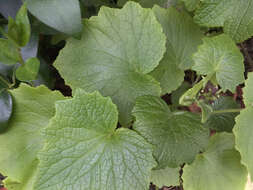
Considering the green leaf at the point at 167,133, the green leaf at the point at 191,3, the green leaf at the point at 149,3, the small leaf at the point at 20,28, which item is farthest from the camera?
the green leaf at the point at 149,3

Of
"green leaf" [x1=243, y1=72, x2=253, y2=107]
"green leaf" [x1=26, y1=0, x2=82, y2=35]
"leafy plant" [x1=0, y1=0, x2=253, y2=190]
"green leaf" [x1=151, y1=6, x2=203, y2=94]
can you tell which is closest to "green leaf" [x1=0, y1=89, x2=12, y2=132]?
"leafy plant" [x1=0, y1=0, x2=253, y2=190]

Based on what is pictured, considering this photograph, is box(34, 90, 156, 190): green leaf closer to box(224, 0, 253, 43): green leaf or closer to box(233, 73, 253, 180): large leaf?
box(233, 73, 253, 180): large leaf

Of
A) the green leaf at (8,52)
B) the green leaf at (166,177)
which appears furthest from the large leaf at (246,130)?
the green leaf at (8,52)

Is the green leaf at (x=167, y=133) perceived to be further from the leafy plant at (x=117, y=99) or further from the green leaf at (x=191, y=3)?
the green leaf at (x=191, y=3)

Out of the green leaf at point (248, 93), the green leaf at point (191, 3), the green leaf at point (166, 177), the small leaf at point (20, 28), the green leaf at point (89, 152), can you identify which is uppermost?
the green leaf at point (191, 3)

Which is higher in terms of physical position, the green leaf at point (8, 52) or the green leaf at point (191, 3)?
the green leaf at point (191, 3)

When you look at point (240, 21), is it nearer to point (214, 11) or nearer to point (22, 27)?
point (214, 11)

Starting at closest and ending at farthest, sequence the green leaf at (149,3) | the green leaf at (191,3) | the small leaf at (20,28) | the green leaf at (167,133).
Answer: the small leaf at (20,28) → the green leaf at (167,133) → the green leaf at (191,3) → the green leaf at (149,3)
